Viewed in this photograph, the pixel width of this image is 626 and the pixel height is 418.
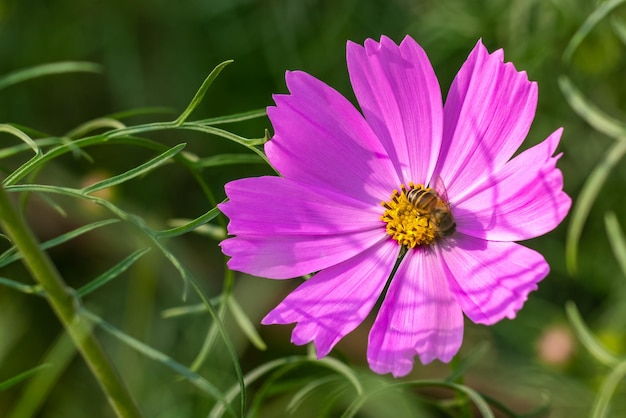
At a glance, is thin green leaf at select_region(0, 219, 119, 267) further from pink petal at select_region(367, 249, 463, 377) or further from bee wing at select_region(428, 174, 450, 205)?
Result: bee wing at select_region(428, 174, 450, 205)

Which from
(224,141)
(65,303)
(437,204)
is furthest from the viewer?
(224,141)

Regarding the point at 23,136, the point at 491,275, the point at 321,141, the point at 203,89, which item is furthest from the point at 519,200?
the point at 23,136

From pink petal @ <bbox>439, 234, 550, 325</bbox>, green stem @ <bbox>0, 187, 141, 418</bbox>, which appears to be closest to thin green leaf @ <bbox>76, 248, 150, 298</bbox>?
green stem @ <bbox>0, 187, 141, 418</bbox>

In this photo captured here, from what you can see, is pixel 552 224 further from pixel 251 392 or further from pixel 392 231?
pixel 251 392

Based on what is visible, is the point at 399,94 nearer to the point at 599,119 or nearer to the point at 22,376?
the point at 599,119

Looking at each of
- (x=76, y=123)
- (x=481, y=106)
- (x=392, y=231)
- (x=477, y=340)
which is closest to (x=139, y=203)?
(x=76, y=123)

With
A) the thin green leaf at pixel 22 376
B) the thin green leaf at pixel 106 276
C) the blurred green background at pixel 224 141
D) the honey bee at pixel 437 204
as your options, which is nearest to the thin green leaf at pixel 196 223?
the thin green leaf at pixel 106 276
